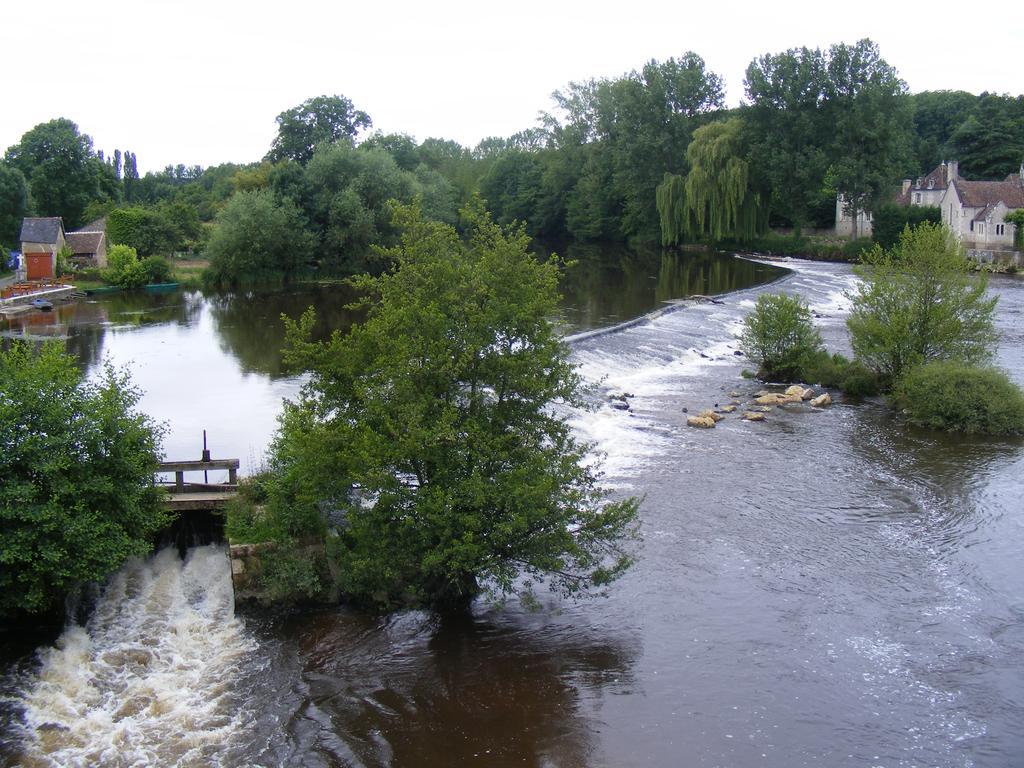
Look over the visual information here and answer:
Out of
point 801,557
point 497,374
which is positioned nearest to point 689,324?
point 801,557

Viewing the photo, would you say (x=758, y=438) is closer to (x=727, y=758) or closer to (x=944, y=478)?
(x=944, y=478)

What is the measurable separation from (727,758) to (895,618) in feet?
17.2

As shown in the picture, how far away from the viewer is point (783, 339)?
3244 centimetres

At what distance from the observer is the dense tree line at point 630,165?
6272 centimetres

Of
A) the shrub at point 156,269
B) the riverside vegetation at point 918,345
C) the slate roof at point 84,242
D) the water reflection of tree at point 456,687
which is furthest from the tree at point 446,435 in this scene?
the slate roof at point 84,242

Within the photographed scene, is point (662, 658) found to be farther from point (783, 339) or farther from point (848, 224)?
point (848, 224)

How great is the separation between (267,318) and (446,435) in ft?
113

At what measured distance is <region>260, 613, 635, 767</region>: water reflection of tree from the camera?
Answer: 12070mm

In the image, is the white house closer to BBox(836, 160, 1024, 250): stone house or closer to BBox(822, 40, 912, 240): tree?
BBox(836, 160, 1024, 250): stone house

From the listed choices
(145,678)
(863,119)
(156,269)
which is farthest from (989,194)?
(145,678)

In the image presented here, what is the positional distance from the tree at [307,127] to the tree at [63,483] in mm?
79311

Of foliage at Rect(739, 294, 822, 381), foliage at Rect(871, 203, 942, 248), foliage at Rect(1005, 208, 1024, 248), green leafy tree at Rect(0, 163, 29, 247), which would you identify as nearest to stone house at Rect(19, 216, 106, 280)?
green leafy tree at Rect(0, 163, 29, 247)

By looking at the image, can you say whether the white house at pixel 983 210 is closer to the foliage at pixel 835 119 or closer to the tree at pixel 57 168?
the foliage at pixel 835 119

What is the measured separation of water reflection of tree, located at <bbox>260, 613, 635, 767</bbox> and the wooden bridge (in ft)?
13.4
